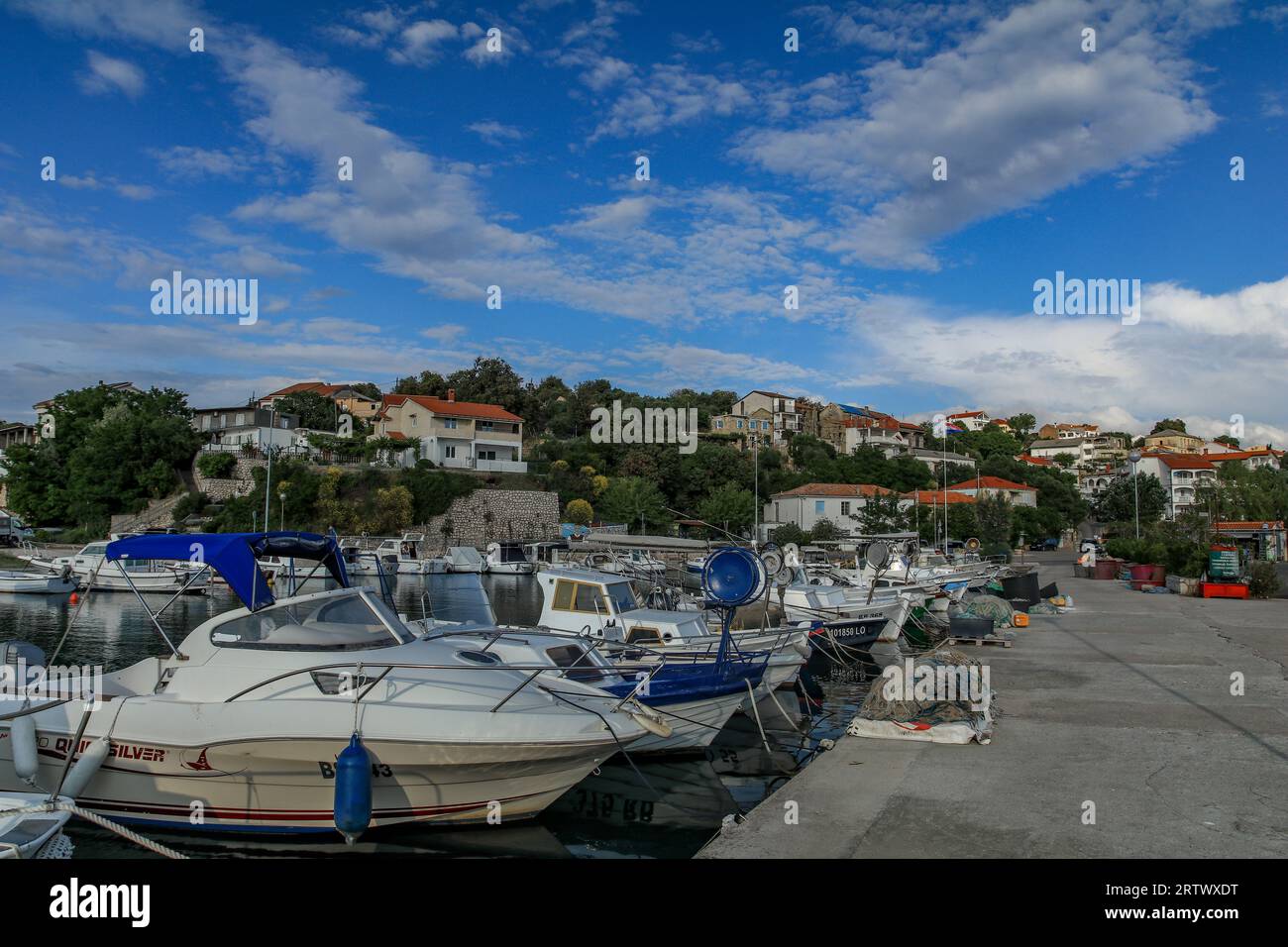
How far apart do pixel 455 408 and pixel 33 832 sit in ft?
216

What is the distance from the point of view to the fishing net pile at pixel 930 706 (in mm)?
9672

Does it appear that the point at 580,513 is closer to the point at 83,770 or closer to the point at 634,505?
the point at 634,505

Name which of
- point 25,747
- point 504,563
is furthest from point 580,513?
point 25,747

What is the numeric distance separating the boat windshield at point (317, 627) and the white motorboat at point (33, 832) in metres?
2.71

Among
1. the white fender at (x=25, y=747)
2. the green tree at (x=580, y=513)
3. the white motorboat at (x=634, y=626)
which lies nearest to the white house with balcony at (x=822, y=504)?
the green tree at (x=580, y=513)

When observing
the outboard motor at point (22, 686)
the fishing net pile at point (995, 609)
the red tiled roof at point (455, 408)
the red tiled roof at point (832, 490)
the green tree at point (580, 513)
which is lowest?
the fishing net pile at point (995, 609)

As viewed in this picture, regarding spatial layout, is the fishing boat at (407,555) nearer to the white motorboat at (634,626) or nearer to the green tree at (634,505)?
the green tree at (634,505)

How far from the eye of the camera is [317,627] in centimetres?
944

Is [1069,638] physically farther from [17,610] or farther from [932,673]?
[17,610]

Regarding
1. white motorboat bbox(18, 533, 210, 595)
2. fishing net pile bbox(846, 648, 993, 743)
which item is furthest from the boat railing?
white motorboat bbox(18, 533, 210, 595)

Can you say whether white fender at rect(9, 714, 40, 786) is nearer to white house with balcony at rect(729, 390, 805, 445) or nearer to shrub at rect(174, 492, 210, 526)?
shrub at rect(174, 492, 210, 526)

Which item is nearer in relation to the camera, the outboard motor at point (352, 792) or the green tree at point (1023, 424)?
the outboard motor at point (352, 792)

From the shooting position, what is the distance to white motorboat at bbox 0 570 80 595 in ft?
118
